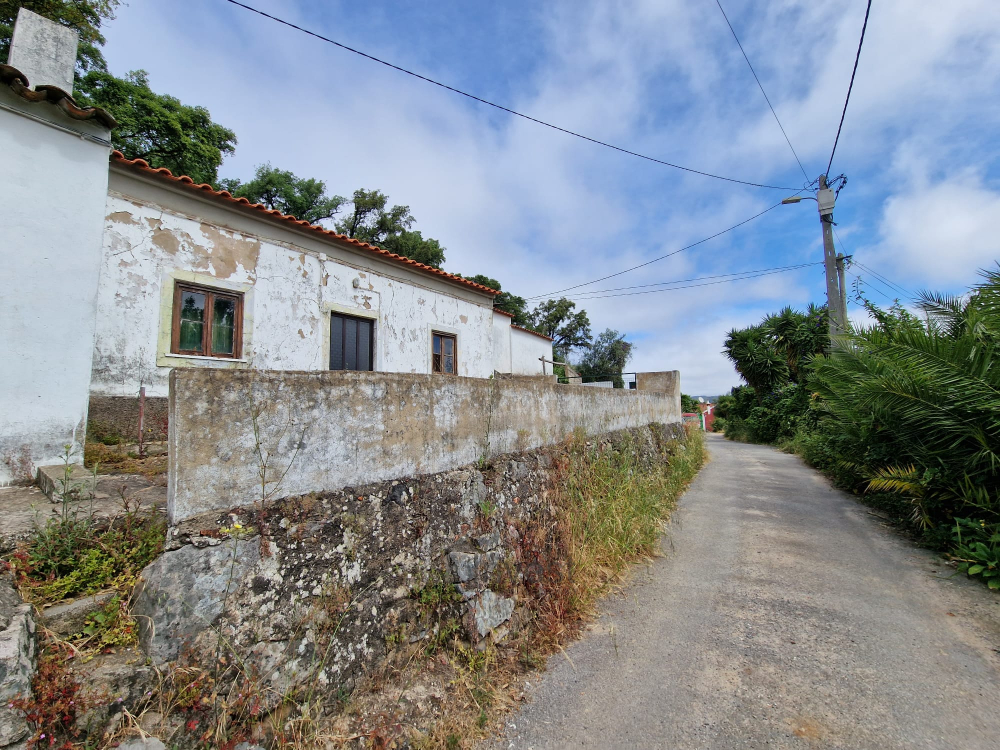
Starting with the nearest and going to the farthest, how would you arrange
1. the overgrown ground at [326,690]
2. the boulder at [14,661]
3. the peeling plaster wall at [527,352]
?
the boulder at [14,661] < the overgrown ground at [326,690] < the peeling plaster wall at [527,352]

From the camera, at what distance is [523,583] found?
11.4 ft

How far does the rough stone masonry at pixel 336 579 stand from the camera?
1.87 meters

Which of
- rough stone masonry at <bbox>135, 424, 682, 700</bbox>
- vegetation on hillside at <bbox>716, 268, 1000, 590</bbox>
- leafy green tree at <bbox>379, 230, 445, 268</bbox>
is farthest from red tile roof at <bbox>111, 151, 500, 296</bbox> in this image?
leafy green tree at <bbox>379, 230, 445, 268</bbox>

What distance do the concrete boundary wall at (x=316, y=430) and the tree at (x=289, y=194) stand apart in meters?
24.0

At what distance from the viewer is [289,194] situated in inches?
938

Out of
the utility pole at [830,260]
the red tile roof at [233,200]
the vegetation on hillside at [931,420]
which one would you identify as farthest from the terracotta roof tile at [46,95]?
the utility pole at [830,260]

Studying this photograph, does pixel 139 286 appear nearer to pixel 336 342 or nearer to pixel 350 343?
pixel 336 342

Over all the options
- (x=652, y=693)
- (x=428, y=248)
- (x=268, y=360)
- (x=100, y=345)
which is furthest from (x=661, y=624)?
(x=428, y=248)

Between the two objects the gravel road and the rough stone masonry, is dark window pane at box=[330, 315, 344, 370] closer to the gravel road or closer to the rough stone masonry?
the rough stone masonry

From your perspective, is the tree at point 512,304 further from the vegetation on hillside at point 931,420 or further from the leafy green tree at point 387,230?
the vegetation on hillside at point 931,420

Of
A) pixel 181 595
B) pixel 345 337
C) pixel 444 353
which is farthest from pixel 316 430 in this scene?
pixel 444 353

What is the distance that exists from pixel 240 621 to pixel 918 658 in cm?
409

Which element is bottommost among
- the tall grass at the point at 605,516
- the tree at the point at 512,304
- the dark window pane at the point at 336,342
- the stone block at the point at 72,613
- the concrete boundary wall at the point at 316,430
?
the tall grass at the point at 605,516

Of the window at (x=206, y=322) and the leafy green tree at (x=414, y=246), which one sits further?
the leafy green tree at (x=414, y=246)
